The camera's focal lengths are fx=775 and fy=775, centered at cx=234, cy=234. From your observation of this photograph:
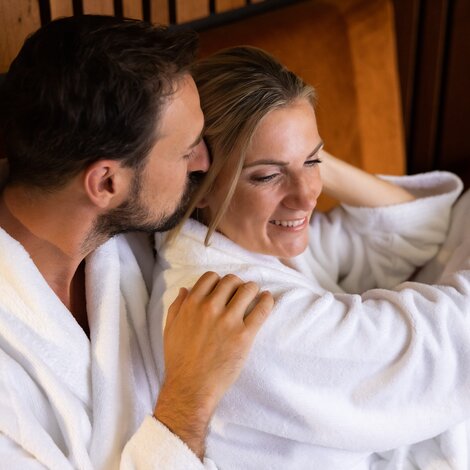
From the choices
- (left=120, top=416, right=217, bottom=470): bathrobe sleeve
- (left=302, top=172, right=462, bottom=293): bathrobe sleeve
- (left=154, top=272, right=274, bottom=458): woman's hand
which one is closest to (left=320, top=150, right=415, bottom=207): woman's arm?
(left=302, top=172, right=462, bottom=293): bathrobe sleeve

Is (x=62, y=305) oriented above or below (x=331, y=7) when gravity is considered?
below

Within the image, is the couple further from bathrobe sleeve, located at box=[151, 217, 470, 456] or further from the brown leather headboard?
the brown leather headboard

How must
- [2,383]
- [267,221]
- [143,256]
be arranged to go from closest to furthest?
[2,383], [267,221], [143,256]

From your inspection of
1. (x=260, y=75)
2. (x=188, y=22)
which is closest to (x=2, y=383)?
(x=260, y=75)

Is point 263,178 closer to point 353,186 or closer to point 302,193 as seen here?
point 302,193

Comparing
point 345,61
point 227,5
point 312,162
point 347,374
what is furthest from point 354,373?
point 227,5

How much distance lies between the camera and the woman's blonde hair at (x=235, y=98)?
1217 mm

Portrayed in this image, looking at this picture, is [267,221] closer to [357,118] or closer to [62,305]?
[62,305]

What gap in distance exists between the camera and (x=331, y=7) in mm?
1734

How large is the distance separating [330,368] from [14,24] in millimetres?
808

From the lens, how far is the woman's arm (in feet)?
4.99

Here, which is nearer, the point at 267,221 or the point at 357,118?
the point at 267,221

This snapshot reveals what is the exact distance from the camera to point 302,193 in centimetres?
126

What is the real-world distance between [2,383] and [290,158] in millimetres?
551
